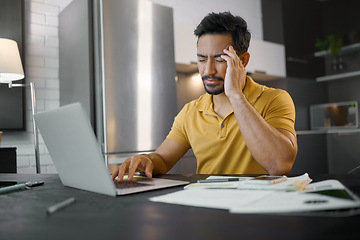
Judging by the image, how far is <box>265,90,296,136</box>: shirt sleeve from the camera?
1.52m

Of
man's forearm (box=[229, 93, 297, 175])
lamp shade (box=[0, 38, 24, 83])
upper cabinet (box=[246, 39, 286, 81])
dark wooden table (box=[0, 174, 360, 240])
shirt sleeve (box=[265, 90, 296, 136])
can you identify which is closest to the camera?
dark wooden table (box=[0, 174, 360, 240])

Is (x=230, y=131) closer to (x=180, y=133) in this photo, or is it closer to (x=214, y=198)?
(x=180, y=133)

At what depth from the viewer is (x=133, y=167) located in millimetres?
1181

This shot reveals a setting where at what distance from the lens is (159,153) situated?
1682mm

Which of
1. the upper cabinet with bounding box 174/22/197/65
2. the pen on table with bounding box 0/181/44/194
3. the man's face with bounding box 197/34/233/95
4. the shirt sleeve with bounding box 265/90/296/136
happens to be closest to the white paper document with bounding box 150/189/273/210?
the pen on table with bounding box 0/181/44/194

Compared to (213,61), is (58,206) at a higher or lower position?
lower

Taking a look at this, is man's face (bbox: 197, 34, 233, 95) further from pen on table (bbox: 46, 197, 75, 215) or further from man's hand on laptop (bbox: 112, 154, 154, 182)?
pen on table (bbox: 46, 197, 75, 215)

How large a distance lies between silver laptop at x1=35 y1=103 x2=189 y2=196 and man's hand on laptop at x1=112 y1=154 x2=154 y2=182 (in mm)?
67

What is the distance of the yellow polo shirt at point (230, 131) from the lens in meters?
1.58

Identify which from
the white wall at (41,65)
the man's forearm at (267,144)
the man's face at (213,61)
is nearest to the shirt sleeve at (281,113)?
the man's forearm at (267,144)

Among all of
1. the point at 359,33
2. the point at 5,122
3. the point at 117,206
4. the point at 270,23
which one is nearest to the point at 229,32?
the point at 117,206

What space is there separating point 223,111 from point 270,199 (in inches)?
42.1

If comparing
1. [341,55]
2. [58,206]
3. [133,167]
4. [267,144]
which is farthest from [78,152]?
[341,55]

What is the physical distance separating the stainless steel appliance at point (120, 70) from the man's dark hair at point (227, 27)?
1232 millimetres
